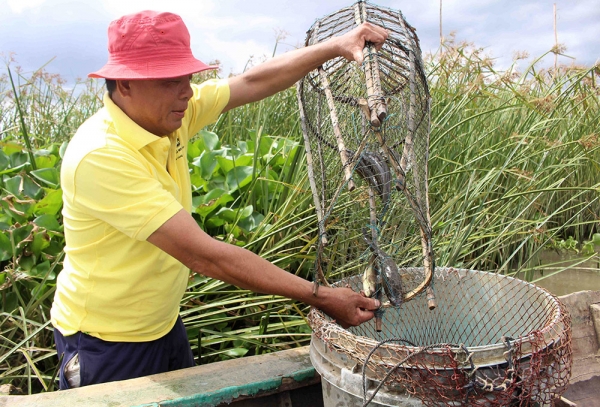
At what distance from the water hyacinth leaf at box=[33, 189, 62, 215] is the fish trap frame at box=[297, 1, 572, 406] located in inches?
51.9

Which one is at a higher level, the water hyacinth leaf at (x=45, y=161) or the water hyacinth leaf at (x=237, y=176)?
the water hyacinth leaf at (x=45, y=161)

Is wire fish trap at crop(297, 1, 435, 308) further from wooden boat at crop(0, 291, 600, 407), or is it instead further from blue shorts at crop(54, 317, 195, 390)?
blue shorts at crop(54, 317, 195, 390)

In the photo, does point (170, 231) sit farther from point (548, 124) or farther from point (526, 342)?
point (548, 124)

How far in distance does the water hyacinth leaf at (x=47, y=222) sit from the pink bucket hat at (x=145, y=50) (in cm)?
120

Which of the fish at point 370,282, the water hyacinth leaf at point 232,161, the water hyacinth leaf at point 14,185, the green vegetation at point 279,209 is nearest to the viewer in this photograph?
the fish at point 370,282

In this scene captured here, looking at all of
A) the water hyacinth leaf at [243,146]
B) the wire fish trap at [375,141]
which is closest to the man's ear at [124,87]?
the wire fish trap at [375,141]

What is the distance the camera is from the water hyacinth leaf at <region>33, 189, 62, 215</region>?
103 inches

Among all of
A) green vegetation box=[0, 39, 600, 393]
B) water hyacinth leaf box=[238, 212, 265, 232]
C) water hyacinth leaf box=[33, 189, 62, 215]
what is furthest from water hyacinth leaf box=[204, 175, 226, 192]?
water hyacinth leaf box=[33, 189, 62, 215]

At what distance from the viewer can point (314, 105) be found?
Answer: 7.10ft

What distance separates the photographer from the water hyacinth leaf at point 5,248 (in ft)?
7.98

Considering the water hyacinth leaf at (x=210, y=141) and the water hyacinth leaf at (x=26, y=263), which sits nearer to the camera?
the water hyacinth leaf at (x=26, y=263)

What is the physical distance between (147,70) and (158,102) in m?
0.11

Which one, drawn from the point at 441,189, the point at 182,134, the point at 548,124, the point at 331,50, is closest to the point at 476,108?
the point at 548,124

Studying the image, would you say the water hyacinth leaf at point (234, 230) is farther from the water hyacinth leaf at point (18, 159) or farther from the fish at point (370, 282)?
the water hyacinth leaf at point (18, 159)
